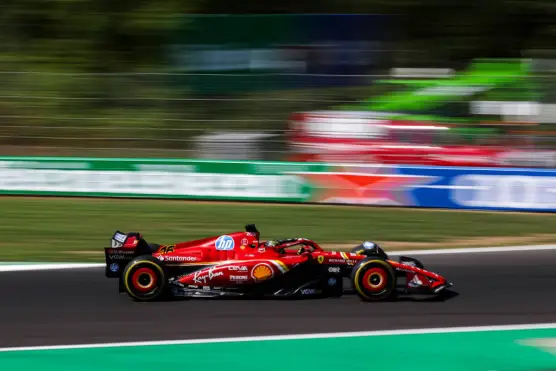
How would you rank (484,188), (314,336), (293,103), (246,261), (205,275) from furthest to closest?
(293,103) < (484,188) < (205,275) < (246,261) < (314,336)

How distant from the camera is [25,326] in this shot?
7043 millimetres

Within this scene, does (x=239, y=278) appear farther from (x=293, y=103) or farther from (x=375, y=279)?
(x=293, y=103)

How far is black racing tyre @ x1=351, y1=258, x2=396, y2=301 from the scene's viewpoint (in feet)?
24.3

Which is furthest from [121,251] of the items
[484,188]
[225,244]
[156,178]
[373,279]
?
[484,188]

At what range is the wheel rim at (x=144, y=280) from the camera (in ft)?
24.7

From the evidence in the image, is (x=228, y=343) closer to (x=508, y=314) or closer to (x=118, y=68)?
(x=508, y=314)

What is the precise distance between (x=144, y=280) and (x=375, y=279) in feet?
6.38

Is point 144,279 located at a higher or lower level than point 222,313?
higher

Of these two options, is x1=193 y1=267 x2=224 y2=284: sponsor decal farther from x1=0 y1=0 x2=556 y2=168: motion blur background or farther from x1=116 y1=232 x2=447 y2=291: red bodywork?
x1=0 y1=0 x2=556 y2=168: motion blur background

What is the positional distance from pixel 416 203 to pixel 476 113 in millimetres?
1610

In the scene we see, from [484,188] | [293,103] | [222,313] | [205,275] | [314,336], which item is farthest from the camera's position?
[293,103]

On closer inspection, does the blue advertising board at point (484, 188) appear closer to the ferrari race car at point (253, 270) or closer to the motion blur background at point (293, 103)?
the motion blur background at point (293, 103)

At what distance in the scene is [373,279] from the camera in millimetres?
7484

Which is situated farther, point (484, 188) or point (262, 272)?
point (484, 188)
